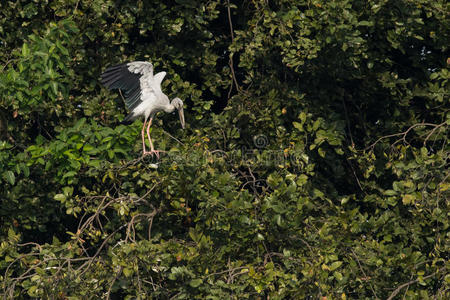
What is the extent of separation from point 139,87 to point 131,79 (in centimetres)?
10

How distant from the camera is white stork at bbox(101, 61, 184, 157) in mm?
6016

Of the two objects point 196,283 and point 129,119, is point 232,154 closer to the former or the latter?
point 129,119

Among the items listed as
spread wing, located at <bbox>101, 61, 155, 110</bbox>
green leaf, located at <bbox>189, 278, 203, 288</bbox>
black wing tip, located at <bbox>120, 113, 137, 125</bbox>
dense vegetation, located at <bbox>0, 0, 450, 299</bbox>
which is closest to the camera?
green leaf, located at <bbox>189, 278, 203, 288</bbox>

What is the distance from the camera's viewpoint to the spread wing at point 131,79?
601 centimetres

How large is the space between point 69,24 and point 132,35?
50.2 inches

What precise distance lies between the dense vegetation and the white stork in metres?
0.27

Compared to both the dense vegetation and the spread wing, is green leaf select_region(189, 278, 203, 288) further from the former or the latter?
the spread wing

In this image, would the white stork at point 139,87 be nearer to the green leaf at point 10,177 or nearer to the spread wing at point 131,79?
the spread wing at point 131,79

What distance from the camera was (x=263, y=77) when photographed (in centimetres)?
709

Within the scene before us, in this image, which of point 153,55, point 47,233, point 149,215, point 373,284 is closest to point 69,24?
point 153,55

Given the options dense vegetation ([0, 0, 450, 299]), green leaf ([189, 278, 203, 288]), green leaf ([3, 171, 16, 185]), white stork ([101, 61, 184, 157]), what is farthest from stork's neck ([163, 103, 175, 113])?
green leaf ([189, 278, 203, 288])

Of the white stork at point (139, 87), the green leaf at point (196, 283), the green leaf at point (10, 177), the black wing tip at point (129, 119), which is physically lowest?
the green leaf at point (196, 283)

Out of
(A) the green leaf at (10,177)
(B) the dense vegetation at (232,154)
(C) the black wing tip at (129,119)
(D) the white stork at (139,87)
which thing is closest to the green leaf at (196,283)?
(B) the dense vegetation at (232,154)

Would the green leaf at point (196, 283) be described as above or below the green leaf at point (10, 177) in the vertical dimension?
below
